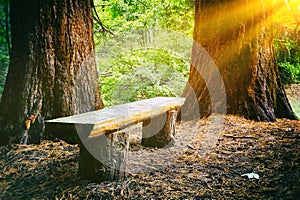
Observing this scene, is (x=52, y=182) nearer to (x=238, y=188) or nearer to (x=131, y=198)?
(x=131, y=198)

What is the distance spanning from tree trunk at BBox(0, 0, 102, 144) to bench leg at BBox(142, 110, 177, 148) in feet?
3.25

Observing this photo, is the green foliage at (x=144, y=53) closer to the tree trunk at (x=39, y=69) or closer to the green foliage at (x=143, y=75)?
the green foliage at (x=143, y=75)

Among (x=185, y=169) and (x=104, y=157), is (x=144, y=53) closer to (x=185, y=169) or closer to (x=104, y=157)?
(x=185, y=169)

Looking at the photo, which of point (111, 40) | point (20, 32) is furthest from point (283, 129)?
point (111, 40)

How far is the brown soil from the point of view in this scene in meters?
2.31

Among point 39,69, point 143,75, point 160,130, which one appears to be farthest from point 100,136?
point 143,75

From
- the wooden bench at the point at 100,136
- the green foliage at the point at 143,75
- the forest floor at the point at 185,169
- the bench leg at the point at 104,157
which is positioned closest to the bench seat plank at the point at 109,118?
the wooden bench at the point at 100,136

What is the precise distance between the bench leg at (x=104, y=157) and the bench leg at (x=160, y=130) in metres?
1.07

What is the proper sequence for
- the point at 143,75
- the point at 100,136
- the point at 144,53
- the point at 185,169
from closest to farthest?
the point at 100,136 → the point at 185,169 → the point at 143,75 → the point at 144,53

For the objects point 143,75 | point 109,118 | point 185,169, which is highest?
point 143,75

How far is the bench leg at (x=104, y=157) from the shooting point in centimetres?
243

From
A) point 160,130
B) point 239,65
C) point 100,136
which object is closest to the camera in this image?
point 100,136

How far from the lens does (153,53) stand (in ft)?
26.3

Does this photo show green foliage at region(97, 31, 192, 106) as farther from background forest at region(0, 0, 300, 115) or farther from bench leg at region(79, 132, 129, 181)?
bench leg at region(79, 132, 129, 181)
